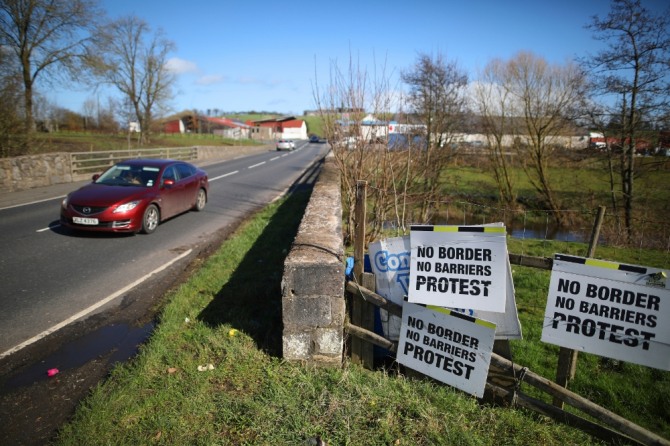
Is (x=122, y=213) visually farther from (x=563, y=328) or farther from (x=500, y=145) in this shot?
(x=500, y=145)

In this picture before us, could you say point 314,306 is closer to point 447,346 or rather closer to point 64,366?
point 447,346

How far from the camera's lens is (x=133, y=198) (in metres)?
8.02

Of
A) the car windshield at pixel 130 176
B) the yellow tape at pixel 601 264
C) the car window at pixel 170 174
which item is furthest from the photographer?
the car window at pixel 170 174

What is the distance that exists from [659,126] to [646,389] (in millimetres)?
11939

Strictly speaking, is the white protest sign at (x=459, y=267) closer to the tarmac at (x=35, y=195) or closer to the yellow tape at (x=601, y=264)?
the yellow tape at (x=601, y=264)

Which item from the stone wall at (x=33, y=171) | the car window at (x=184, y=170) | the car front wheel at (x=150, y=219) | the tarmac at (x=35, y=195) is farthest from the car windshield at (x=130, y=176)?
the stone wall at (x=33, y=171)

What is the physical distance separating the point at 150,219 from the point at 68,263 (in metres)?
2.38

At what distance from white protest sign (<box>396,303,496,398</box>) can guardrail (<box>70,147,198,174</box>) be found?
17262mm

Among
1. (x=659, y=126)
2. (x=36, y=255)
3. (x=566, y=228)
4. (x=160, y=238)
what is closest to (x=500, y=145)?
(x=566, y=228)

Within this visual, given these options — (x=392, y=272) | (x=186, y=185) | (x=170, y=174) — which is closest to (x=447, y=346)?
(x=392, y=272)

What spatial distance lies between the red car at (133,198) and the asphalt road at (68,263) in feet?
1.11

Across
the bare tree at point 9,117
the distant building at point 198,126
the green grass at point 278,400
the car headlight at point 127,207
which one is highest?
the distant building at point 198,126

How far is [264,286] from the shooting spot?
17.5 ft

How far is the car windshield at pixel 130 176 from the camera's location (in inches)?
342
